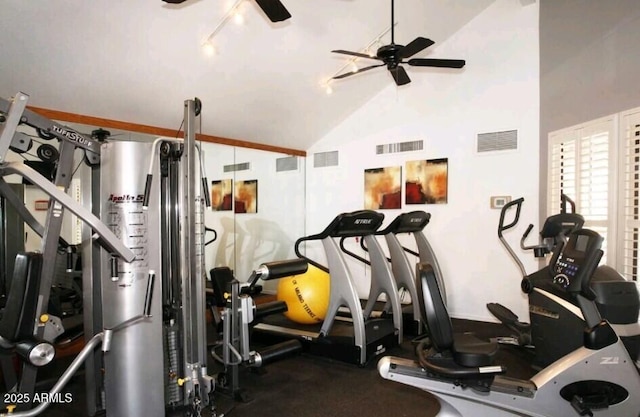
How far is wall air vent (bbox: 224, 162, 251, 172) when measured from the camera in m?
5.77

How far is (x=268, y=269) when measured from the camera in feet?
10.00

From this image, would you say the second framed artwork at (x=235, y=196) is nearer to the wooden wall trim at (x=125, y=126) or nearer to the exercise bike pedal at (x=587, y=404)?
the wooden wall trim at (x=125, y=126)

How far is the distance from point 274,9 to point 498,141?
3.69 meters

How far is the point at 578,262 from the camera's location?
97.5 inches

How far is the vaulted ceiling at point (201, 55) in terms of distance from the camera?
306 centimetres

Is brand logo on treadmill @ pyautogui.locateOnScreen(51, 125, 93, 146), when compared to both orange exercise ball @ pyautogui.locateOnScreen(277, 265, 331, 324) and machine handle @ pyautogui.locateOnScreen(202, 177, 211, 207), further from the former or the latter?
orange exercise ball @ pyautogui.locateOnScreen(277, 265, 331, 324)

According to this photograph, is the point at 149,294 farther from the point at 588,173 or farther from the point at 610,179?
the point at 588,173

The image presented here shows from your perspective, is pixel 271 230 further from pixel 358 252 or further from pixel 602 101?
pixel 602 101

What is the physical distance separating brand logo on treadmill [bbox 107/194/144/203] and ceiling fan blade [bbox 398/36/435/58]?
105 inches

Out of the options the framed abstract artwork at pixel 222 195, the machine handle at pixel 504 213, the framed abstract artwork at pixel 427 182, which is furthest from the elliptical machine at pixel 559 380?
the framed abstract artwork at pixel 222 195

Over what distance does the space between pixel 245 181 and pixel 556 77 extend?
4.47 meters

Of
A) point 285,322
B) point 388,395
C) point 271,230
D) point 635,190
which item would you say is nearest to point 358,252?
point 271,230

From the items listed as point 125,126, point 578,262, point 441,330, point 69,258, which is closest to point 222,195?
point 125,126

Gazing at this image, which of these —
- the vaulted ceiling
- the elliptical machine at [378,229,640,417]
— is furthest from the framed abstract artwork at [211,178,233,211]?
the elliptical machine at [378,229,640,417]
